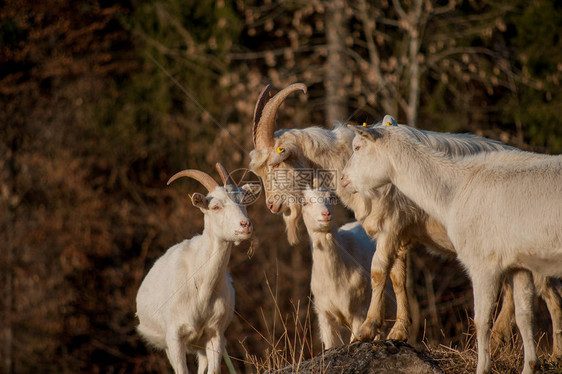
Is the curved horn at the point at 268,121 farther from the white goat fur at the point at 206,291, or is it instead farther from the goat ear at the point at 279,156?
the white goat fur at the point at 206,291

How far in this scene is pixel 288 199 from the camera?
6.91 m

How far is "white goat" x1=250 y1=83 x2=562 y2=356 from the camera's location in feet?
19.5

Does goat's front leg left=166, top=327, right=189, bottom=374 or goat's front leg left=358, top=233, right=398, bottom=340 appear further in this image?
goat's front leg left=166, top=327, right=189, bottom=374

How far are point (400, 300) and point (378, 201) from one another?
0.78 metres

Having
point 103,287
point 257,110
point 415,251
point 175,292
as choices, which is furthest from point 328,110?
point 175,292

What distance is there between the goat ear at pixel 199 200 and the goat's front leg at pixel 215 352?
108 cm

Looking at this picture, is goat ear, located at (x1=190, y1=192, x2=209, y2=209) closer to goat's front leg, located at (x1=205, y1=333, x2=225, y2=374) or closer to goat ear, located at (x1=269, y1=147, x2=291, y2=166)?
goat ear, located at (x1=269, y1=147, x2=291, y2=166)

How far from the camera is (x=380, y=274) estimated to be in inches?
238

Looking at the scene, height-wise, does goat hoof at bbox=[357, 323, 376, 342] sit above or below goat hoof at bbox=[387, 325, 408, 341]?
above

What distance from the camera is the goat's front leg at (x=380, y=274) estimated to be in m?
5.90

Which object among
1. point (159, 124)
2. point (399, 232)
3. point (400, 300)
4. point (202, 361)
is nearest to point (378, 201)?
point (399, 232)

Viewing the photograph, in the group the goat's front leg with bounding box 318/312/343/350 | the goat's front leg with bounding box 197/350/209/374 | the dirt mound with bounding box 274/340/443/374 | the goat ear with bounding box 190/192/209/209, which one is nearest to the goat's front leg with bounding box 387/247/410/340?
the dirt mound with bounding box 274/340/443/374

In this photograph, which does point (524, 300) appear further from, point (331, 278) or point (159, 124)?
point (159, 124)

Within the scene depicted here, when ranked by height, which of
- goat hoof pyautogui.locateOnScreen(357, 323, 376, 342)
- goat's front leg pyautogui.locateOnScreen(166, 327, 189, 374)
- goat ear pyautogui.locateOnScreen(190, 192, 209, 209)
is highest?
goat ear pyautogui.locateOnScreen(190, 192, 209, 209)
